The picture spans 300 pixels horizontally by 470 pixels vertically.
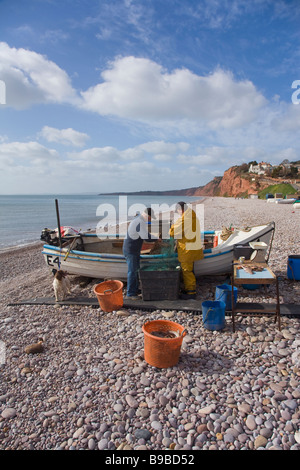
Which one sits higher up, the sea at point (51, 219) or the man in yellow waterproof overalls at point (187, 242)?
the man in yellow waterproof overalls at point (187, 242)

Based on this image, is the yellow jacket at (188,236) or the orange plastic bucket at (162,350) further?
the yellow jacket at (188,236)

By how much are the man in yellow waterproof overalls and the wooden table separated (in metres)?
1.02

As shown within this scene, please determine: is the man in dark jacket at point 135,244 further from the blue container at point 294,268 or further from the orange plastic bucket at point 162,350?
the blue container at point 294,268

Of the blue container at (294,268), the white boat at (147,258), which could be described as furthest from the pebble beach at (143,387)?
the white boat at (147,258)

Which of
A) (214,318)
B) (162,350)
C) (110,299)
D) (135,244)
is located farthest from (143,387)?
(135,244)

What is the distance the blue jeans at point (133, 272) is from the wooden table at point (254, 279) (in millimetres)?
2279

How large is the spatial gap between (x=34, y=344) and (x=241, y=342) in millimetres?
3565

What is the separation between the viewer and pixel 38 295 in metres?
7.37

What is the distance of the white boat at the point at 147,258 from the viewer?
249 inches

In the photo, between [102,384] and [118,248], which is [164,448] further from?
[118,248]

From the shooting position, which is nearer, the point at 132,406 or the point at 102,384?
the point at 132,406
